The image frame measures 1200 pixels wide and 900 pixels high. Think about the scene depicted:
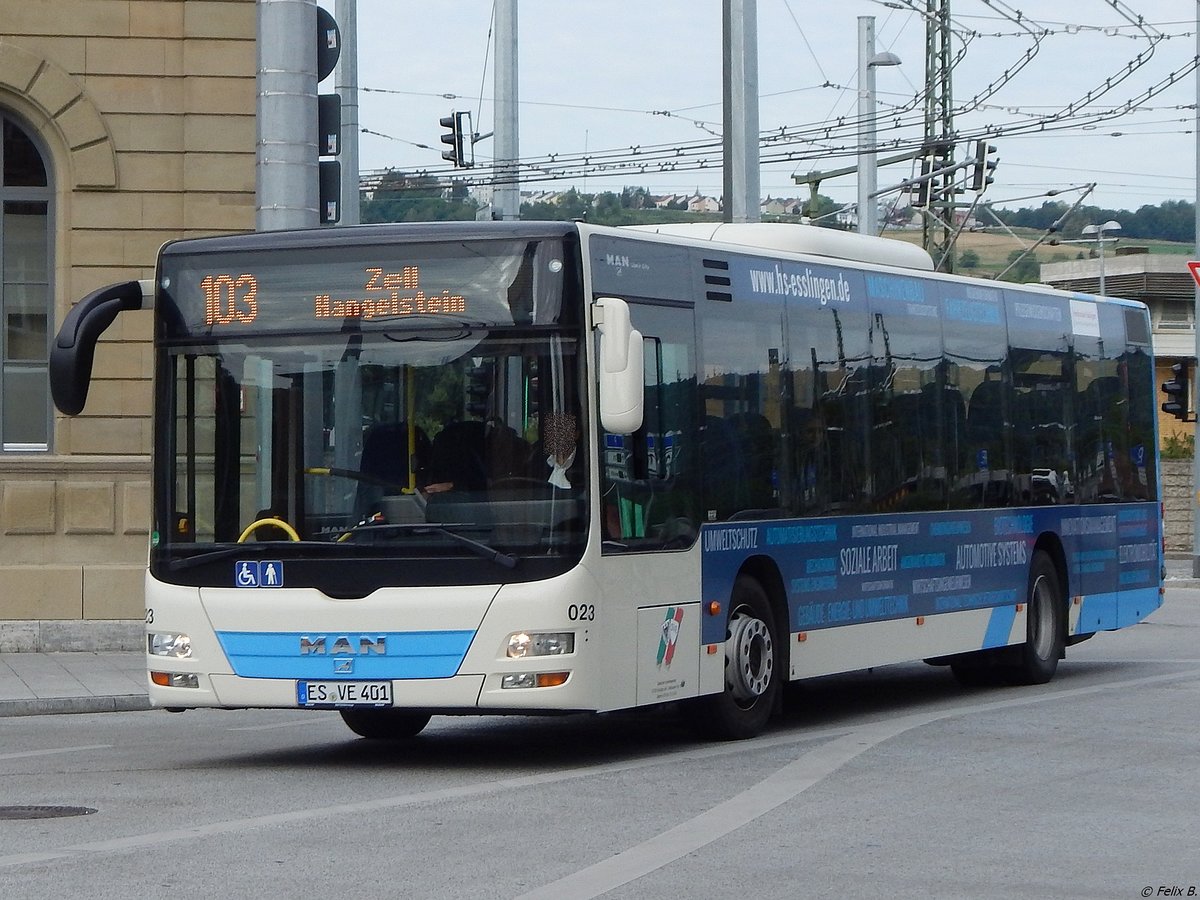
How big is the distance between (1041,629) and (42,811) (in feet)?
30.5

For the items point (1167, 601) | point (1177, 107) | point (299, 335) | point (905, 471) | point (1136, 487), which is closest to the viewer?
point (299, 335)

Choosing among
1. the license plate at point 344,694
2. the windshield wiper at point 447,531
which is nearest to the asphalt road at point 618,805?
the license plate at point 344,694

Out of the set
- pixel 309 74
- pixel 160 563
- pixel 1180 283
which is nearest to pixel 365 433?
pixel 160 563

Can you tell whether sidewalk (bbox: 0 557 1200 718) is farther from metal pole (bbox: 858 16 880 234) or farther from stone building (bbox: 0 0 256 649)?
metal pole (bbox: 858 16 880 234)

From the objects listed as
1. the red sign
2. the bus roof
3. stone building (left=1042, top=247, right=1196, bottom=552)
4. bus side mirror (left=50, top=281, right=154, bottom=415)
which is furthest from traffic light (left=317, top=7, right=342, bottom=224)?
stone building (left=1042, top=247, right=1196, bottom=552)

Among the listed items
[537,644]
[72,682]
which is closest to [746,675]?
[537,644]

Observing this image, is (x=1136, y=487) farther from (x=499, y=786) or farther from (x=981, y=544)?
(x=499, y=786)

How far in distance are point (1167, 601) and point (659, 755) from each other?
64.9 feet

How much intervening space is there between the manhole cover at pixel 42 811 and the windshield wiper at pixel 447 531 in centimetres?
208

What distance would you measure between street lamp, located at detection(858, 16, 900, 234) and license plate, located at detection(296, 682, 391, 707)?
25894mm

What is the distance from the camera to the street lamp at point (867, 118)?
36438 millimetres

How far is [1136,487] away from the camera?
1848cm

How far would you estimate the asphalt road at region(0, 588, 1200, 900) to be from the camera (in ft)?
25.4

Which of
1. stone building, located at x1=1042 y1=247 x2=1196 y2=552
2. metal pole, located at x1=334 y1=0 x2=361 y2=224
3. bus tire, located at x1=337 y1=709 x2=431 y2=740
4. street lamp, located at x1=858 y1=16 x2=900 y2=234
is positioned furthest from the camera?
stone building, located at x1=1042 y1=247 x2=1196 y2=552
